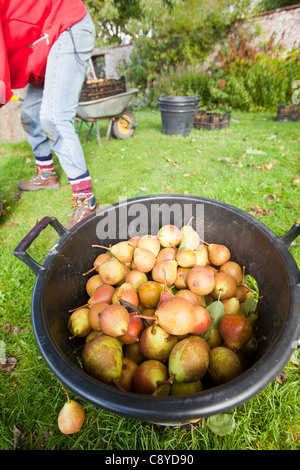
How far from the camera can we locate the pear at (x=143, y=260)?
1.64 meters

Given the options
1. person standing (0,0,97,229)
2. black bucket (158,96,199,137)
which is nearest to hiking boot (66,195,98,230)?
person standing (0,0,97,229)

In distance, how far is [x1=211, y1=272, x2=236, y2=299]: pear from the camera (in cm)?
154

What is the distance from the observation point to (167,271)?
61.4 inches

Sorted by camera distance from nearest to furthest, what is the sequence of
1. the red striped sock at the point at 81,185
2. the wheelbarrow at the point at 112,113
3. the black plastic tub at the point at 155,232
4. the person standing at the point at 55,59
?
the black plastic tub at the point at 155,232 < the person standing at the point at 55,59 < the red striped sock at the point at 81,185 < the wheelbarrow at the point at 112,113

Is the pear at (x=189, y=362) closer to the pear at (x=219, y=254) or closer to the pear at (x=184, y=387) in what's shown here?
the pear at (x=184, y=387)

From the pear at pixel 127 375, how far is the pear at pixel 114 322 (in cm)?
16

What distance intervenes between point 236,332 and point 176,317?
334 millimetres

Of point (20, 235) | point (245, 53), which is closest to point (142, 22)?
point (245, 53)

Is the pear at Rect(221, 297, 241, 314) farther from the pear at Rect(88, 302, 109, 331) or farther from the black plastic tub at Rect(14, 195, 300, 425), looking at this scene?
the pear at Rect(88, 302, 109, 331)

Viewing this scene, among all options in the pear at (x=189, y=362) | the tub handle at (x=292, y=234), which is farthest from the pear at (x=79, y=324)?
the tub handle at (x=292, y=234)

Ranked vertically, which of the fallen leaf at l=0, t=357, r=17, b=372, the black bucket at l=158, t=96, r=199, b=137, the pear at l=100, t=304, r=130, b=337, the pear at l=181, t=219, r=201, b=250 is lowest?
the fallen leaf at l=0, t=357, r=17, b=372

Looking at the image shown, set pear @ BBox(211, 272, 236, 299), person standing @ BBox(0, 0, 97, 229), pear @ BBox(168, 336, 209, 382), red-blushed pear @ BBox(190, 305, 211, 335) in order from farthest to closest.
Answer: person standing @ BBox(0, 0, 97, 229)
pear @ BBox(211, 272, 236, 299)
red-blushed pear @ BBox(190, 305, 211, 335)
pear @ BBox(168, 336, 209, 382)
